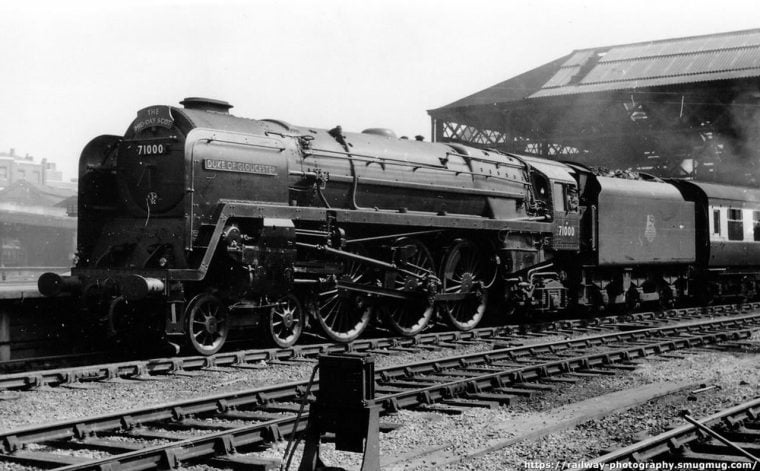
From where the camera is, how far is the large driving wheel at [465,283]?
14.2 meters

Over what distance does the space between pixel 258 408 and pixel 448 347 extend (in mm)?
5443

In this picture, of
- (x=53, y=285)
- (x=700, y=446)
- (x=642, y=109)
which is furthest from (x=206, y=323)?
(x=642, y=109)

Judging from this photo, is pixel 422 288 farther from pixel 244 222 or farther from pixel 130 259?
pixel 130 259

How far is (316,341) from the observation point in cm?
1326

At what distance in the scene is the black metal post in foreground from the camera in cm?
496

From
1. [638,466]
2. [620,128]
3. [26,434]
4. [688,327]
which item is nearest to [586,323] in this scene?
[688,327]

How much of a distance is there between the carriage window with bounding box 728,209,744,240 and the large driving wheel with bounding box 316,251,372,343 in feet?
41.2

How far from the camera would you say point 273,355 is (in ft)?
35.1

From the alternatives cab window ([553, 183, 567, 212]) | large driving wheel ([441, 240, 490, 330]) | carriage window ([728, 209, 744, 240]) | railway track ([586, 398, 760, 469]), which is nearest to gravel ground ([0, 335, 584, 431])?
large driving wheel ([441, 240, 490, 330])

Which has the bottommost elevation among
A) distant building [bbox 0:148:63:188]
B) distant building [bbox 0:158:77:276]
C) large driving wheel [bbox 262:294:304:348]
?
large driving wheel [bbox 262:294:304:348]

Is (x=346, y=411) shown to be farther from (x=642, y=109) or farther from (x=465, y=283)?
(x=642, y=109)

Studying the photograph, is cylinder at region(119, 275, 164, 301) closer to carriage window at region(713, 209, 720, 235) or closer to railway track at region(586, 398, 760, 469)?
railway track at region(586, 398, 760, 469)

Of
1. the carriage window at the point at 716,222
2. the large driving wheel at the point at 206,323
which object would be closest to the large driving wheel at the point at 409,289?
the large driving wheel at the point at 206,323

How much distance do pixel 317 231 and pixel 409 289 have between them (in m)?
2.13
